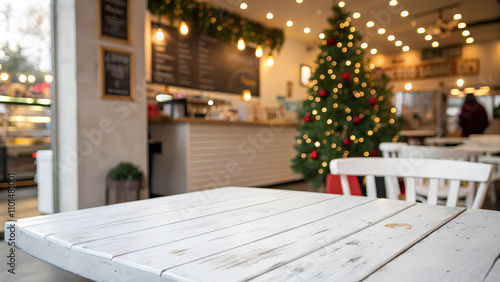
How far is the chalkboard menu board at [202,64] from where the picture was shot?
17.9 ft

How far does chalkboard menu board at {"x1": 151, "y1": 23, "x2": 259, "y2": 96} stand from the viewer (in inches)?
215

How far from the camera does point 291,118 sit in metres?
7.53

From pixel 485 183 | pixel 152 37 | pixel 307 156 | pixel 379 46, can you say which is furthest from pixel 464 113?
pixel 485 183

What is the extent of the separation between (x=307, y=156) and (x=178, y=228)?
3.86 m

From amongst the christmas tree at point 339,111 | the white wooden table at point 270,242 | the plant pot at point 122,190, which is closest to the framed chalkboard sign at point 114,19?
the plant pot at point 122,190

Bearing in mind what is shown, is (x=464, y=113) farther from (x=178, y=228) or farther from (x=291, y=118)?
(x=178, y=228)

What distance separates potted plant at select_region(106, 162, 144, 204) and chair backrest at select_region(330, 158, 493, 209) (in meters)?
2.34

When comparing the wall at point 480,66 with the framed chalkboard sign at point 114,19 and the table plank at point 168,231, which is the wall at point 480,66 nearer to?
the framed chalkboard sign at point 114,19

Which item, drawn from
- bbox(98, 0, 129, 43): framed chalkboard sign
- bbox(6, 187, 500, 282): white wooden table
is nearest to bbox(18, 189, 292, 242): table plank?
bbox(6, 187, 500, 282): white wooden table

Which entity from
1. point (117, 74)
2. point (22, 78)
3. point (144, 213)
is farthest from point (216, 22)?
point (144, 213)

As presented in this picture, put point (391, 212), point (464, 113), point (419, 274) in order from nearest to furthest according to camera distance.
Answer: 1. point (419, 274)
2. point (391, 212)
3. point (464, 113)

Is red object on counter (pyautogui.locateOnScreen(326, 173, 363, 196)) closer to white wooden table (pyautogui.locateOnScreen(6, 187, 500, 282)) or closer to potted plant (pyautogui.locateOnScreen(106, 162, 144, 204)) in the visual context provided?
white wooden table (pyautogui.locateOnScreen(6, 187, 500, 282))

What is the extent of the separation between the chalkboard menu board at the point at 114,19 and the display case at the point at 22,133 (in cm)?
86

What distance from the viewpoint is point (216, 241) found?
0.66m
